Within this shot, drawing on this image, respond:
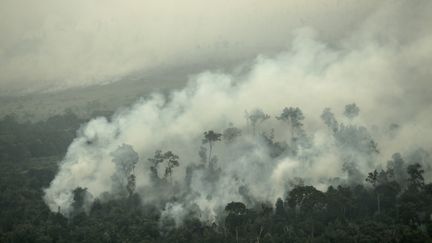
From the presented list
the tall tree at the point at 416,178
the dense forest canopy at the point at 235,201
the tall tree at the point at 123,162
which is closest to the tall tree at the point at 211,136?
the dense forest canopy at the point at 235,201

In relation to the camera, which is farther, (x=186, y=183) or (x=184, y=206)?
(x=186, y=183)

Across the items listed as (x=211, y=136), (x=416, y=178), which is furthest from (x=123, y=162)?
(x=416, y=178)

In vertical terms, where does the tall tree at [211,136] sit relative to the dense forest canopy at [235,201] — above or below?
above

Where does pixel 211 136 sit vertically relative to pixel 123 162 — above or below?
above

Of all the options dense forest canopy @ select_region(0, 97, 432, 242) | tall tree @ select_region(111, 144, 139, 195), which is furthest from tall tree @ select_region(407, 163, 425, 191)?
tall tree @ select_region(111, 144, 139, 195)

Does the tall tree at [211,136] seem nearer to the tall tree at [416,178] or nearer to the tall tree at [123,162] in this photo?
the tall tree at [123,162]

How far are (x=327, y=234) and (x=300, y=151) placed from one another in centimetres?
7778

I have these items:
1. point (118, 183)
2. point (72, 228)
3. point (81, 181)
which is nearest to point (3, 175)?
point (81, 181)

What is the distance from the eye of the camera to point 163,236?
413ft

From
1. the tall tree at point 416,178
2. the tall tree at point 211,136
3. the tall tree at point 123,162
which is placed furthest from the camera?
the tall tree at point 211,136

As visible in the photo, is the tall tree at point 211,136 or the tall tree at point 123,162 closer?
the tall tree at point 123,162

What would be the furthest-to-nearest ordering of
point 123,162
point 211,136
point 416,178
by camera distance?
point 211,136 → point 123,162 → point 416,178

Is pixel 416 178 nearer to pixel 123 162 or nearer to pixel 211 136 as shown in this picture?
pixel 211 136

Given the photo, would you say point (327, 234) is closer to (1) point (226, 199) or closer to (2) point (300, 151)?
(1) point (226, 199)
